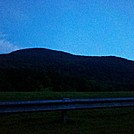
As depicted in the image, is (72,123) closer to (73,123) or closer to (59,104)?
(73,123)

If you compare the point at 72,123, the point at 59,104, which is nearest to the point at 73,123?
the point at 72,123

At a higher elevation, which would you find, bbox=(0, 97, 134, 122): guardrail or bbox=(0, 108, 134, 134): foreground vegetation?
bbox=(0, 97, 134, 122): guardrail

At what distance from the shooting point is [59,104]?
11383mm

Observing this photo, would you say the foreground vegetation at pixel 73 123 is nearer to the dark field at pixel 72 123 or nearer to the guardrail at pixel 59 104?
the dark field at pixel 72 123

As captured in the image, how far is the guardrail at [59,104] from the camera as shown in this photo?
10375mm

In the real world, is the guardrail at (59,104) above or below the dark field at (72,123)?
above

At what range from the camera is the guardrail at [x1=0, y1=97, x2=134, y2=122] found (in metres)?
10.4

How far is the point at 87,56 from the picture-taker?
111 metres

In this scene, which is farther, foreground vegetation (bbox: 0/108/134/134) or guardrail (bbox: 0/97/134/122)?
guardrail (bbox: 0/97/134/122)

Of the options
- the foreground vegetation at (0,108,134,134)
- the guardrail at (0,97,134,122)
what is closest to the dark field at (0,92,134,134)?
the foreground vegetation at (0,108,134,134)

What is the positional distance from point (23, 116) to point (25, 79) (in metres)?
33.0

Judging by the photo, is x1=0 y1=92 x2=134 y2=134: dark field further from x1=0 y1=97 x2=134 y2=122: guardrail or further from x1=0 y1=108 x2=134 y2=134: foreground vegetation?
x1=0 y1=97 x2=134 y2=122: guardrail

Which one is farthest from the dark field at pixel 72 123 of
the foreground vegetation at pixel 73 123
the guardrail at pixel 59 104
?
the guardrail at pixel 59 104

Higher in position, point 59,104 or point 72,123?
point 59,104
